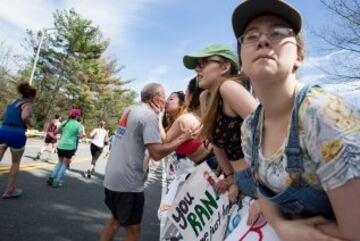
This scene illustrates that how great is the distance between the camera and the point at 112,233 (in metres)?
4.27

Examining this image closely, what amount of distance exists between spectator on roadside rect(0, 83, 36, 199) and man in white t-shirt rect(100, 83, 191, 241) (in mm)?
3092

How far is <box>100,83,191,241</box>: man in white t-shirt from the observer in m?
3.97

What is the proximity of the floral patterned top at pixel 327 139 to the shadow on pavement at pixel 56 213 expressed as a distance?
4.33m

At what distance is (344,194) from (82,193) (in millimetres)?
7989

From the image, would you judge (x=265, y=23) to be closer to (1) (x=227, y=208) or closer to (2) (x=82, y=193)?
(1) (x=227, y=208)

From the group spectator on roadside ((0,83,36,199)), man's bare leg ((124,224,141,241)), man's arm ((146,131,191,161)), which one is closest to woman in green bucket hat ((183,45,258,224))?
man's arm ((146,131,191,161))

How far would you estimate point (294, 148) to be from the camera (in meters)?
1.24

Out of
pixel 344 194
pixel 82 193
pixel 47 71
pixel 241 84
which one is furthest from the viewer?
pixel 47 71

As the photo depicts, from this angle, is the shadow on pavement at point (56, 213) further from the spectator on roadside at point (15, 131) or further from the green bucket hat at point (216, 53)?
the green bucket hat at point (216, 53)

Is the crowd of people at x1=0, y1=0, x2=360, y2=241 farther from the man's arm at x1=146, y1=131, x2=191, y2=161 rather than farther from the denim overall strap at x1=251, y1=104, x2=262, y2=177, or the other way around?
the man's arm at x1=146, y1=131, x2=191, y2=161

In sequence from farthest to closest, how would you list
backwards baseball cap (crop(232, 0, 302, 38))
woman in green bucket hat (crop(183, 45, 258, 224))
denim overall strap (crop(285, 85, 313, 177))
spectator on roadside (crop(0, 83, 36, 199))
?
spectator on roadside (crop(0, 83, 36, 199)) → woman in green bucket hat (crop(183, 45, 258, 224)) → backwards baseball cap (crop(232, 0, 302, 38)) → denim overall strap (crop(285, 85, 313, 177))

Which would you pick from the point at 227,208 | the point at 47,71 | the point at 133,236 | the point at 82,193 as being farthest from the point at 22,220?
the point at 47,71

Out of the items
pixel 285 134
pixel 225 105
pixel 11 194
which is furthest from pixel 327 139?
pixel 11 194

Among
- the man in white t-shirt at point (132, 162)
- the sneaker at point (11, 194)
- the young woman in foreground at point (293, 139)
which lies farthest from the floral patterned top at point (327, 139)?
the sneaker at point (11, 194)
